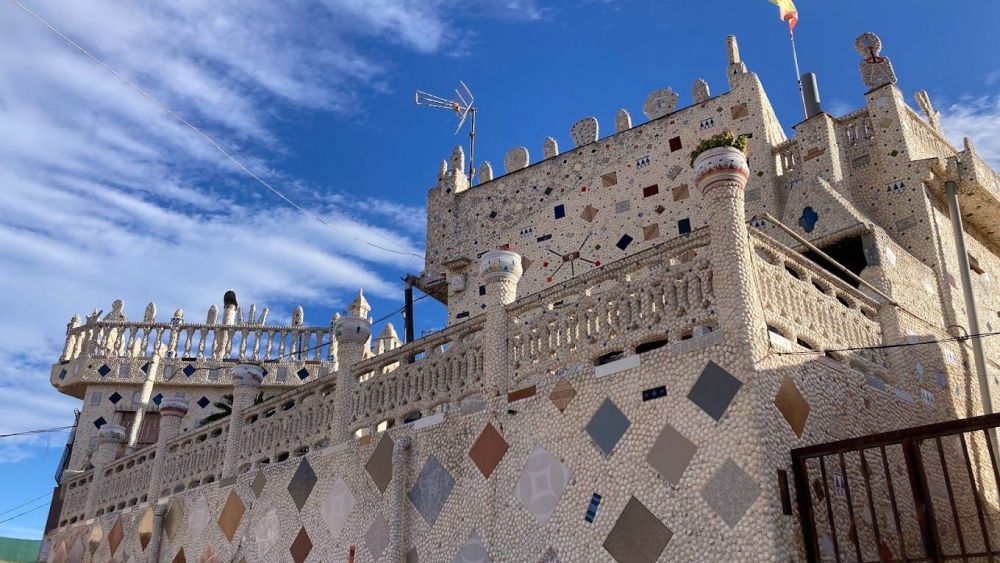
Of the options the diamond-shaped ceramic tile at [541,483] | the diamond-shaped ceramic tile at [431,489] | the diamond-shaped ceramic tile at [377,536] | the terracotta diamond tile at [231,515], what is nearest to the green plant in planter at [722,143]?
the diamond-shaped ceramic tile at [541,483]

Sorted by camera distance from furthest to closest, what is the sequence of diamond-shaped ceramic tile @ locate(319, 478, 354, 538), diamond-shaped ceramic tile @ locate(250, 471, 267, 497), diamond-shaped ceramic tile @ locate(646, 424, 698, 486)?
1. diamond-shaped ceramic tile @ locate(250, 471, 267, 497)
2. diamond-shaped ceramic tile @ locate(319, 478, 354, 538)
3. diamond-shaped ceramic tile @ locate(646, 424, 698, 486)

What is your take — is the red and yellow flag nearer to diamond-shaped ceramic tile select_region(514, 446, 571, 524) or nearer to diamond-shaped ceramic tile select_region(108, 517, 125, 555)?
diamond-shaped ceramic tile select_region(514, 446, 571, 524)

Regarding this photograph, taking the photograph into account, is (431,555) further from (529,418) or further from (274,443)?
(274,443)

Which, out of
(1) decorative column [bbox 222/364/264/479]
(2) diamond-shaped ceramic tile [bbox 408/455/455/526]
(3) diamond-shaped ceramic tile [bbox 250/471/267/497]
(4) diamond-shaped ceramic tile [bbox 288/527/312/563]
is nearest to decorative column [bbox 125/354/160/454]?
(1) decorative column [bbox 222/364/264/479]

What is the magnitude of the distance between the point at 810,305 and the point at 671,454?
7.87ft

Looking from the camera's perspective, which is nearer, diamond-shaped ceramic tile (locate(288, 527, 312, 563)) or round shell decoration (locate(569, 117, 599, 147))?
diamond-shaped ceramic tile (locate(288, 527, 312, 563))

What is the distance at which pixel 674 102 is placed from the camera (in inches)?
627

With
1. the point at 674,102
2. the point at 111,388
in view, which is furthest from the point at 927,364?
the point at 111,388

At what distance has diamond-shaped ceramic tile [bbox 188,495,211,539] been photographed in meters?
12.9

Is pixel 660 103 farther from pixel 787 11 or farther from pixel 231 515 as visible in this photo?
pixel 231 515

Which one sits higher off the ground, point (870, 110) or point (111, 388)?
point (870, 110)

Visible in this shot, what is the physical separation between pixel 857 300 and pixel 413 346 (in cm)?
514

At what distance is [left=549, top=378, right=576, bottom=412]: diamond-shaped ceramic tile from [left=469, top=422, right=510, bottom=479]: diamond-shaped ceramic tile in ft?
2.35

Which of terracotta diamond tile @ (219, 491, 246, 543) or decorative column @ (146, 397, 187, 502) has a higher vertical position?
decorative column @ (146, 397, 187, 502)
